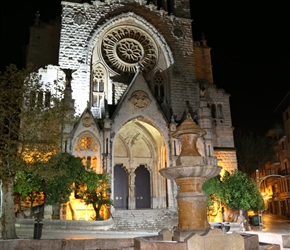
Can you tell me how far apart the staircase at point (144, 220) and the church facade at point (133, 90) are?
1.65 metres

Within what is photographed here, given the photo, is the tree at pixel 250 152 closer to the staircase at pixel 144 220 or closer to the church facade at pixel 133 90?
the church facade at pixel 133 90

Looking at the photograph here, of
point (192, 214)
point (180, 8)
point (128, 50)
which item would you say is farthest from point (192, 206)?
point (180, 8)

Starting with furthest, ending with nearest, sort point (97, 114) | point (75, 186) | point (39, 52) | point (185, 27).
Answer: point (185, 27)
point (39, 52)
point (97, 114)
point (75, 186)

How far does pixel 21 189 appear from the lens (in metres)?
19.9

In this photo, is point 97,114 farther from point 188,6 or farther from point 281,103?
point 281,103

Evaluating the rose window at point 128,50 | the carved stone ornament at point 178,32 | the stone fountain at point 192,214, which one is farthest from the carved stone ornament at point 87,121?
the stone fountain at point 192,214

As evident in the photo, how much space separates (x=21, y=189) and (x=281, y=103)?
37.2 m

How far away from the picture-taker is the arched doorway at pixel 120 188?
27938 mm

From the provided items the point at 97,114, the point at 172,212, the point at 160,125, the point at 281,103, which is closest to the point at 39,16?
the point at 97,114

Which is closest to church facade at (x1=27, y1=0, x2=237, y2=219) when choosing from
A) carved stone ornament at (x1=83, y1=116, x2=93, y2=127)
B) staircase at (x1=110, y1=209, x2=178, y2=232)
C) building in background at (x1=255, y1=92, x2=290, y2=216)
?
carved stone ornament at (x1=83, y1=116, x2=93, y2=127)

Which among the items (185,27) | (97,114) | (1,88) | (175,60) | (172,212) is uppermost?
(185,27)

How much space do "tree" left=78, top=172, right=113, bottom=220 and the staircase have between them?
136cm

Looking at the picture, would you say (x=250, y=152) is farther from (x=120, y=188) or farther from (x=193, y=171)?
(x=193, y=171)

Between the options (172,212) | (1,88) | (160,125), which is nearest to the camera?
(1,88)
